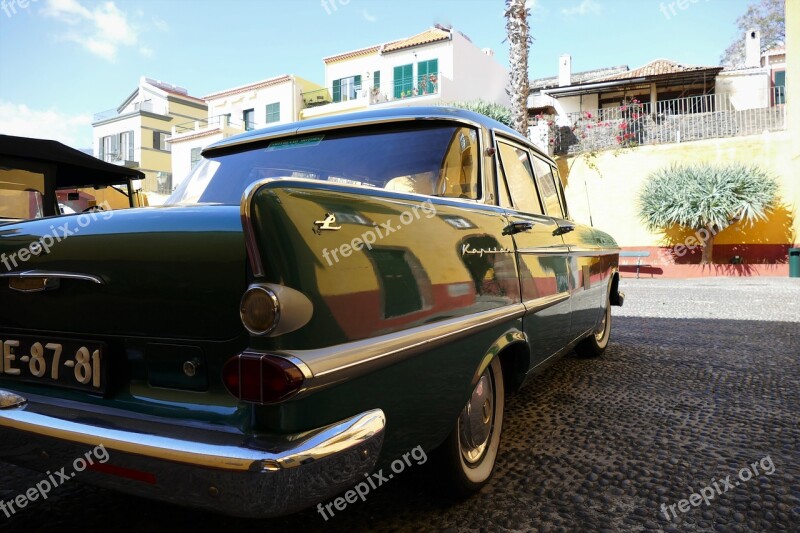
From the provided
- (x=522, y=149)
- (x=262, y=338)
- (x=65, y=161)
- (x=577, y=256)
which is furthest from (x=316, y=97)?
(x=262, y=338)

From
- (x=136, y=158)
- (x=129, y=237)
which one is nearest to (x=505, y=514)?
(x=129, y=237)

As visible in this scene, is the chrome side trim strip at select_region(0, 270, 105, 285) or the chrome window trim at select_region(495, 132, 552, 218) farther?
the chrome window trim at select_region(495, 132, 552, 218)

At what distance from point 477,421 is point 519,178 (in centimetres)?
137

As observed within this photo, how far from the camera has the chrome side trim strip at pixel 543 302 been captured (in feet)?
8.47

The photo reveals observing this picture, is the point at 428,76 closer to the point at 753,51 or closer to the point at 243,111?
the point at 243,111

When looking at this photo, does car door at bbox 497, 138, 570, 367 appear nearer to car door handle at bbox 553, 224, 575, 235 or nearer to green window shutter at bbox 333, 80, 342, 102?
car door handle at bbox 553, 224, 575, 235

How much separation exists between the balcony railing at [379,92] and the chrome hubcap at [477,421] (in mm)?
24100

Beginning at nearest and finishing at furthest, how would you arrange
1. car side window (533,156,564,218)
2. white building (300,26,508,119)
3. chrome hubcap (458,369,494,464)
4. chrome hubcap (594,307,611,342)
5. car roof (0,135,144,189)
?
chrome hubcap (458,369,494,464)
car side window (533,156,564,218)
car roof (0,135,144,189)
chrome hubcap (594,307,611,342)
white building (300,26,508,119)

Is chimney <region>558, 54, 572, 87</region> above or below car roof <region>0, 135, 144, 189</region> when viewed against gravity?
above

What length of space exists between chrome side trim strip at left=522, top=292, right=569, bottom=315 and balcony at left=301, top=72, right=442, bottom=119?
22.0 metres

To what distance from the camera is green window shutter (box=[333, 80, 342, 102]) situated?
2948 cm

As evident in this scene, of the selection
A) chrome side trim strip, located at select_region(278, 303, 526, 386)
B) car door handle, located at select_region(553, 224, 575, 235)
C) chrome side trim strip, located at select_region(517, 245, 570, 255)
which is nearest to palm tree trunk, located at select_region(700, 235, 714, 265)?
car door handle, located at select_region(553, 224, 575, 235)

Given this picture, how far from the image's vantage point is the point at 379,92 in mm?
26328

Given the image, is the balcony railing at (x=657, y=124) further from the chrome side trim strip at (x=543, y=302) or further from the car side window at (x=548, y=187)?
the chrome side trim strip at (x=543, y=302)
